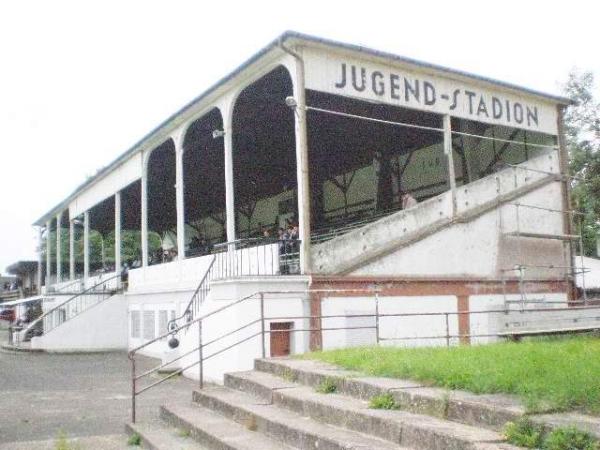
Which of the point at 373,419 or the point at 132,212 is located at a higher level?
the point at 132,212

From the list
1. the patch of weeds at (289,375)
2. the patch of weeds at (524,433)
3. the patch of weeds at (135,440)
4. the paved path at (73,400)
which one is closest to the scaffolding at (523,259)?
the paved path at (73,400)

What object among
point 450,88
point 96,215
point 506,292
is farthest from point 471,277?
point 96,215

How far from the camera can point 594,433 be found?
4270mm

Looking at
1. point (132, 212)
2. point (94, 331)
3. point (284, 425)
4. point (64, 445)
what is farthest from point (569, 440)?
point (132, 212)

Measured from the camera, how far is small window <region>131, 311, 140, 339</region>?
22.4m

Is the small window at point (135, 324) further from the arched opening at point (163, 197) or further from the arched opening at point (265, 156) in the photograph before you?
the arched opening at point (265, 156)

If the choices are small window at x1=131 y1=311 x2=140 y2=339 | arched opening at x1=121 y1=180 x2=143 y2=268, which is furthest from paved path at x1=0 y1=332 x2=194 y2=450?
arched opening at x1=121 y1=180 x2=143 y2=268

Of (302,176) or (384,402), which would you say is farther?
(302,176)

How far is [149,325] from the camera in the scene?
21.4m

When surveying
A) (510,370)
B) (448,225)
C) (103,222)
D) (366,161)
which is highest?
(366,161)

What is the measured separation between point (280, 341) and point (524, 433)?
8349 millimetres

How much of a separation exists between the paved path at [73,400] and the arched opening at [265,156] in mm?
7240

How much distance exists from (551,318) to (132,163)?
15.3 metres

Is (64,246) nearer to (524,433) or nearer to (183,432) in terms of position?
(183,432)
